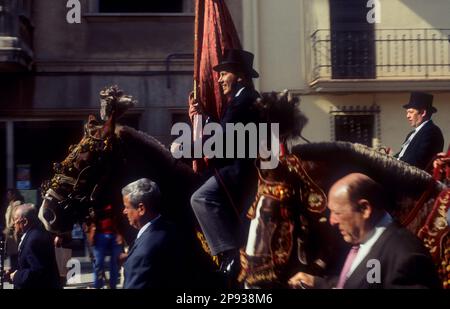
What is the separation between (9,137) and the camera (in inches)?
127

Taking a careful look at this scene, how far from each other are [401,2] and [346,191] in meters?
0.94

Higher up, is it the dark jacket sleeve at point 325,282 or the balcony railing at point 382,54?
the balcony railing at point 382,54

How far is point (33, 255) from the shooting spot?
132 inches

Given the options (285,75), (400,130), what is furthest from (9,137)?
(400,130)

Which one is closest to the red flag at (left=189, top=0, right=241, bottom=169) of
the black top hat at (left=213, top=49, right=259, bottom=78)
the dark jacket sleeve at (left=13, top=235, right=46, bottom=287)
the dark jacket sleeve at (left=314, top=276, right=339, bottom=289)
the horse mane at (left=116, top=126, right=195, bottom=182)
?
the black top hat at (left=213, top=49, right=259, bottom=78)

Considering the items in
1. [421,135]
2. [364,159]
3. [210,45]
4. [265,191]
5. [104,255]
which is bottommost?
[104,255]

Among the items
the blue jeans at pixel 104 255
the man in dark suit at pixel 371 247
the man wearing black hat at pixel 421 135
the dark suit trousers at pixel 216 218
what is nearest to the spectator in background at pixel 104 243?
the blue jeans at pixel 104 255

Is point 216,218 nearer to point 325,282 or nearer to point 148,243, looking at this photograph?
point 148,243

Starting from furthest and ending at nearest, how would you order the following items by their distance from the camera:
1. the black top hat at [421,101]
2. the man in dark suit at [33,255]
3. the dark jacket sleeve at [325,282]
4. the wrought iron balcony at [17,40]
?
the wrought iron balcony at [17,40] < the man in dark suit at [33,255] < the black top hat at [421,101] < the dark jacket sleeve at [325,282]

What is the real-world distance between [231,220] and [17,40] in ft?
4.58

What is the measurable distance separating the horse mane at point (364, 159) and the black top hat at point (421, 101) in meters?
0.25

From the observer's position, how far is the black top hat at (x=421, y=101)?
3.05m

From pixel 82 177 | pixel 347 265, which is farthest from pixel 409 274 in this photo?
pixel 82 177

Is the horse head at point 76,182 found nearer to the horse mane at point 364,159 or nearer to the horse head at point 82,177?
the horse head at point 82,177
